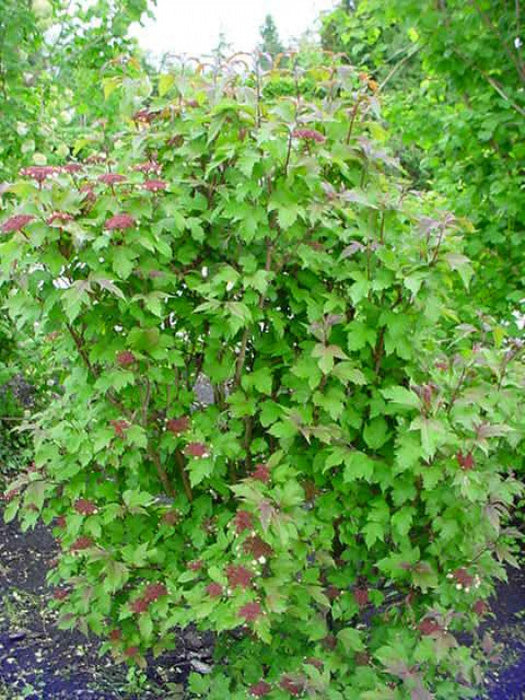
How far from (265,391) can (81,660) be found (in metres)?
1.40

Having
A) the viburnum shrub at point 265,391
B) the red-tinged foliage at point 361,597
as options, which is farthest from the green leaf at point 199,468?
the red-tinged foliage at point 361,597

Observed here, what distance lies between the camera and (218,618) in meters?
1.94

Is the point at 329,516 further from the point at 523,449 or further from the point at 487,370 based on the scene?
the point at 523,449

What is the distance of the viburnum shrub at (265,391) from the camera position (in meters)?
1.94

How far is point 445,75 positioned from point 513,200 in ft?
2.53

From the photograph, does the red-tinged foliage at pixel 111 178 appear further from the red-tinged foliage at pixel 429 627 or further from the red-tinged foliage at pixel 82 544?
the red-tinged foliage at pixel 429 627

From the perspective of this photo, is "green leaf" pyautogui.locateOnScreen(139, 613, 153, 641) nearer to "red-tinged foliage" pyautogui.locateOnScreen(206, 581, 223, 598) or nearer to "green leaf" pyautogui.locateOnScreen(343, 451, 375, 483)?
"red-tinged foliage" pyautogui.locateOnScreen(206, 581, 223, 598)

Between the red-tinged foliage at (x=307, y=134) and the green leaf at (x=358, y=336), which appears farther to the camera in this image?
the green leaf at (x=358, y=336)

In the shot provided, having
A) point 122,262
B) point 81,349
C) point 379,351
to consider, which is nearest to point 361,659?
point 379,351

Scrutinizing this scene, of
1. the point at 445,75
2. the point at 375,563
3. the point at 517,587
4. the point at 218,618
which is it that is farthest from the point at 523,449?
the point at 445,75

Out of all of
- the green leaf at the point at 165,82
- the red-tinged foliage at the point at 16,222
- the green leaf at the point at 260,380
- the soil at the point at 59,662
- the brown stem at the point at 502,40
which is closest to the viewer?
the red-tinged foliage at the point at 16,222

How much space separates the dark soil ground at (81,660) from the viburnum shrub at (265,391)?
34cm

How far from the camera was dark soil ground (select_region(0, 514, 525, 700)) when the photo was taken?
2.62 metres

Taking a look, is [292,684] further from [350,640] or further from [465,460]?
[465,460]
